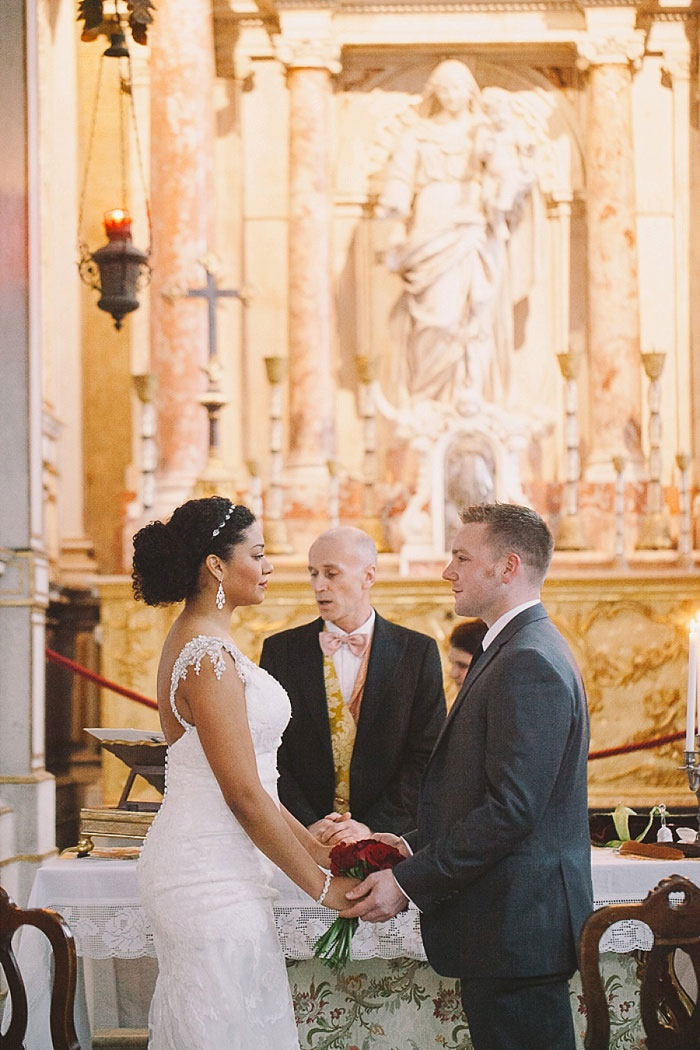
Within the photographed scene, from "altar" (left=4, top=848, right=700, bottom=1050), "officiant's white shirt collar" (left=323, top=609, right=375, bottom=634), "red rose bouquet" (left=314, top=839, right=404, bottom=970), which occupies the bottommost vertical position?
"altar" (left=4, top=848, right=700, bottom=1050)

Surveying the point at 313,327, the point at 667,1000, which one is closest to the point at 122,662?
the point at 313,327

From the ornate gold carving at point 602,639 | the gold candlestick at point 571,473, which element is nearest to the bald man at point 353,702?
the ornate gold carving at point 602,639

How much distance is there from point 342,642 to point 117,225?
3712 mm

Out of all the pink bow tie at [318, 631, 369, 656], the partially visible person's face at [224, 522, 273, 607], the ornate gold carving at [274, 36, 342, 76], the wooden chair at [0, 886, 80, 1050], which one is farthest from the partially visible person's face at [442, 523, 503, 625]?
the ornate gold carving at [274, 36, 342, 76]

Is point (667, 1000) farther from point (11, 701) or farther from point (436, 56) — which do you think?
point (436, 56)

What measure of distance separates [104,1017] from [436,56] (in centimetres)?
832

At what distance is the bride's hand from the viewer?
3.43 m

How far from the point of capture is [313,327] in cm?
1069

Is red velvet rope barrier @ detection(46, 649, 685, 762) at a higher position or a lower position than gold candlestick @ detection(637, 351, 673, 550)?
lower

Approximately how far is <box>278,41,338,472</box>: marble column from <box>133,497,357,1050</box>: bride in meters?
7.13

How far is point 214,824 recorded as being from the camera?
338 centimetres

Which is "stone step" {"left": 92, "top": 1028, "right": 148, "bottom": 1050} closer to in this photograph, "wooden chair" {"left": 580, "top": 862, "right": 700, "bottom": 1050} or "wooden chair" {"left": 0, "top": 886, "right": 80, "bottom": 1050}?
"wooden chair" {"left": 0, "top": 886, "right": 80, "bottom": 1050}

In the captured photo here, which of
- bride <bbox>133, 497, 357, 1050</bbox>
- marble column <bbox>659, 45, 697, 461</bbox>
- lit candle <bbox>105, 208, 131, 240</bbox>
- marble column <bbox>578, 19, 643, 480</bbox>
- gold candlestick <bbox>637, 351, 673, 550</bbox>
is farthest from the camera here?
marble column <bbox>659, 45, 697, 461</bbox>

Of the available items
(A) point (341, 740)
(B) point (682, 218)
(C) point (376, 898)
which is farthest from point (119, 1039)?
(B) point (682, 218)
